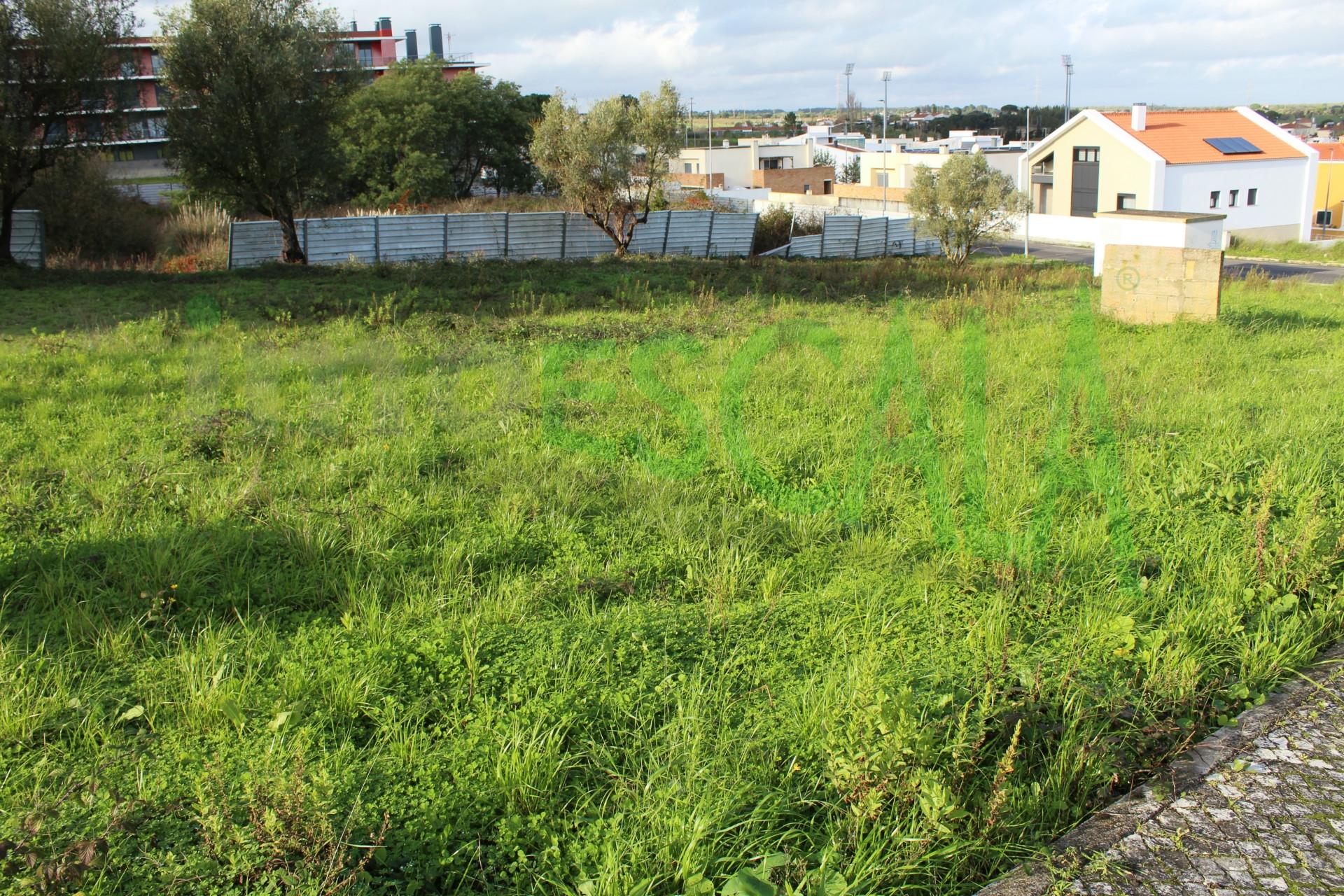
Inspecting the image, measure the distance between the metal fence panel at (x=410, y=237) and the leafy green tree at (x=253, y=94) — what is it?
3.92 metres

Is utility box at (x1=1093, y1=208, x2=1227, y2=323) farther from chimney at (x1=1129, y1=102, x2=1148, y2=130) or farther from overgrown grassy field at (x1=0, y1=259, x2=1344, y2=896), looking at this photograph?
chimney at (x1=1129, y1=102, x2=1148, y2=130)

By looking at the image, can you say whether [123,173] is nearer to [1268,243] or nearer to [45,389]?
[45,389]

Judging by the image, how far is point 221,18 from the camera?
627 inches

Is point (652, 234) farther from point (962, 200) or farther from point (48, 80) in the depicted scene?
point (48, 80)

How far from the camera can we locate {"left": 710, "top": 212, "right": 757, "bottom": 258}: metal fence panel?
90.0 ft

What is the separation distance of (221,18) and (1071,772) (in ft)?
58.4

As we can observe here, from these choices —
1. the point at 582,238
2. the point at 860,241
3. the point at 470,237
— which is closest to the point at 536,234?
the point at 582,238

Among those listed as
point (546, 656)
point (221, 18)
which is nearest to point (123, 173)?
point (221, 18)

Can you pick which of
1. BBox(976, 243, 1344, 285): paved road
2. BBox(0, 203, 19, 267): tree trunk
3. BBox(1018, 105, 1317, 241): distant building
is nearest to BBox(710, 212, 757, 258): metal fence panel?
BBox(976, 243, 1344, 285): paved road

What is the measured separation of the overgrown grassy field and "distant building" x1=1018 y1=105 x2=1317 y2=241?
4160cm

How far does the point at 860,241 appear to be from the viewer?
32.1 metres

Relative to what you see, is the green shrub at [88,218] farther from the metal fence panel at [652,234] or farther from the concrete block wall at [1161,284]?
the concrete block wall at [1161,284]

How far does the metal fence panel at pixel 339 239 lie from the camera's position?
20656 millimetres

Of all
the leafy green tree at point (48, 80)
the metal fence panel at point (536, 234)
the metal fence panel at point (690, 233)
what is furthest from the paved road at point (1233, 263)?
the leafy green tree at point (48, 80)
